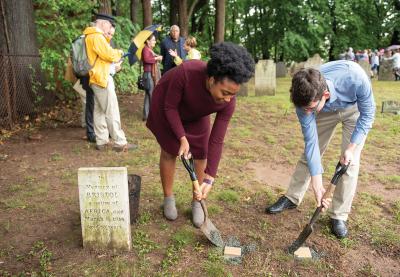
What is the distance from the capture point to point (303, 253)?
2.94 m

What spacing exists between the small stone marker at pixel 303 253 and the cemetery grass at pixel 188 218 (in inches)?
2.7

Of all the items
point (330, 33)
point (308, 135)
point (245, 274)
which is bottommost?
point (245, 274)

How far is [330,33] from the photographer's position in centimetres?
2584

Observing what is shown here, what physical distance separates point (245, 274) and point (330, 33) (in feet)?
85.2

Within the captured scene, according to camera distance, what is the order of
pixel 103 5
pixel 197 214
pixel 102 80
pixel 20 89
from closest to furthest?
pixel 197 214 < pixel 102 80 < pixel 20 89 < pixel 103 5

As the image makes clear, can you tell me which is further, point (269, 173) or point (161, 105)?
point (269, 173)

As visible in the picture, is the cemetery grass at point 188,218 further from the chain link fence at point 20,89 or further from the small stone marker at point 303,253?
the chain link fence at point 20,89

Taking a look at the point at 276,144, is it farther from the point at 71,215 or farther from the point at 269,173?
the point at 71,215

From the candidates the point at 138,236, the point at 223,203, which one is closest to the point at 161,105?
the point at 138,236

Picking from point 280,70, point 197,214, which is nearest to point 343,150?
point 197,214

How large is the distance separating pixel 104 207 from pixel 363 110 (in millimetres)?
2075

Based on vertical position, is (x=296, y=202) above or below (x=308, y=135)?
below

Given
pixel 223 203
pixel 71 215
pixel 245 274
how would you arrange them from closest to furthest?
1. pixel 245 274
2. pixel 71 215
3. pixel 223 203

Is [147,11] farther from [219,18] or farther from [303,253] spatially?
[303,253]
